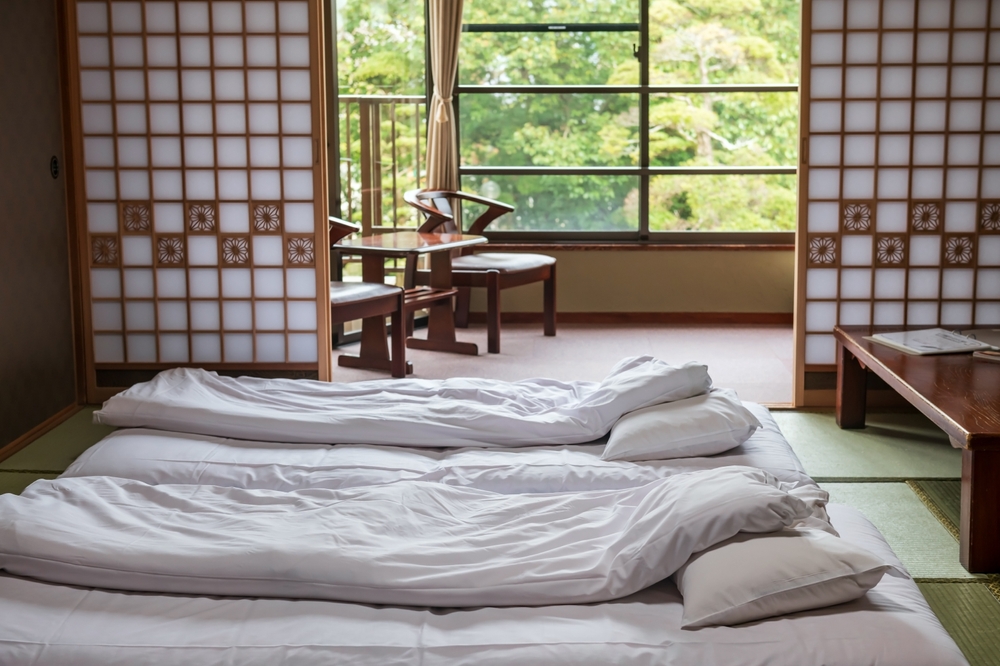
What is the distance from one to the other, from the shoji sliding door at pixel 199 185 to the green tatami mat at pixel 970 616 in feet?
8.54

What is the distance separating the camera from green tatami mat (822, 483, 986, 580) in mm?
2500

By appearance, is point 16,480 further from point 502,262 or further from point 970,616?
point 502,262

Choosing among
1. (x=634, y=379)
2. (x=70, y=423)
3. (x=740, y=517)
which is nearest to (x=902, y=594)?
(x=740, y=517)

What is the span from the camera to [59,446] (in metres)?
3.56

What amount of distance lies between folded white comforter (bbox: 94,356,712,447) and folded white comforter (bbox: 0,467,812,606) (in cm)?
62

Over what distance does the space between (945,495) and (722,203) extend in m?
3.56

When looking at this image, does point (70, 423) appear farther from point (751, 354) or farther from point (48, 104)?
point (751, 354)

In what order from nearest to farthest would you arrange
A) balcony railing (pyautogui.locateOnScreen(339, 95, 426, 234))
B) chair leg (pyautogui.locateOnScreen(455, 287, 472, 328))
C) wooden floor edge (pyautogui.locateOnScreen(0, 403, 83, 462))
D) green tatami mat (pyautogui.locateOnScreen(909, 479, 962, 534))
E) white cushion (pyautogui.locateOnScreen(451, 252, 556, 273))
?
green tatami mat (pyautogui.locateOnScreen(909, 479, 962, 534)) < wooden floor edge (pyautogui.locateOnScreen(0, 403, 83, 462)) < white cushion (pyautogui.locateOnScreen(451, 252, 556, 273)) < balcony railing (pyautogui.locateOnScreen(339, 95, 426, 234)) < chair leg (pyautogui.locateOnScreen(455, 287, 472, 328))

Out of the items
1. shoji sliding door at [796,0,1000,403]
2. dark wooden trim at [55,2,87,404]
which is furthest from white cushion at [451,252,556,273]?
dark wooden trim at [55,2,87,404]

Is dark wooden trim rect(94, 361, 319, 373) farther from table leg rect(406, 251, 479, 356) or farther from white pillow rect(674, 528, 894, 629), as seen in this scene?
white pillow rect(674, 528, 894, 629)

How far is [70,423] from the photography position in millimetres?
3879

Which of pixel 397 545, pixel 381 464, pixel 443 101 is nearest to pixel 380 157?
pixel 443 101

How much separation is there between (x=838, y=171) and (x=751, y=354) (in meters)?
1.34

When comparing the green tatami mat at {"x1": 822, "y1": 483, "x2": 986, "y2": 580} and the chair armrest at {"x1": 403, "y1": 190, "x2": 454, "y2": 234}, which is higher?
the chair armrest at {"x1": 403, "y1": 190, "x2": 454, "y2": 234}
